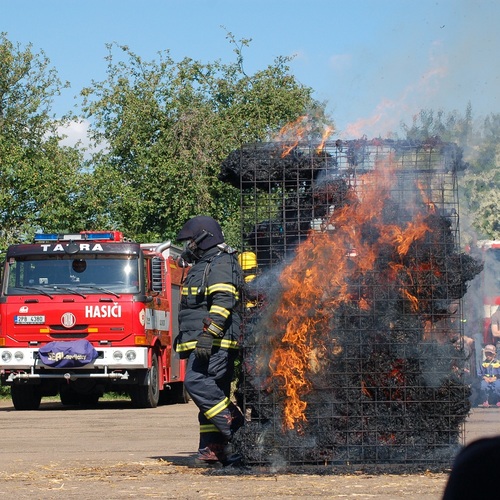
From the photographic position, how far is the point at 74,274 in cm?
1877

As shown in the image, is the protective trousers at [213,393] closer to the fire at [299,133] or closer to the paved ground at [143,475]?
the paved ground at [143,475]

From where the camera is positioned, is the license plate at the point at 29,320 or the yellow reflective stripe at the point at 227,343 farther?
the license plate at the point at 29,320

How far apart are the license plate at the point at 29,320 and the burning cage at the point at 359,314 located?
11.0 m

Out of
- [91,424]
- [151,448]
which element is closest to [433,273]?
[151,448]

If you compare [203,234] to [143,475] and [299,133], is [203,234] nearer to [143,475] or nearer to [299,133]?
[299,133]

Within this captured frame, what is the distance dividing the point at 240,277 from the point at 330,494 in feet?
7.01

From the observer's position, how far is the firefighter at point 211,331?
8445mm

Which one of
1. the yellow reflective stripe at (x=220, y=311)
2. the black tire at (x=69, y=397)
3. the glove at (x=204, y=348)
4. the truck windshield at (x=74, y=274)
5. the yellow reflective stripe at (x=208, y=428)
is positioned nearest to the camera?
the glove at (x=204, y=348)

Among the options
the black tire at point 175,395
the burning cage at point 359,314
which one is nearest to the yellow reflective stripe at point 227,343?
the burning cage at point 359,314

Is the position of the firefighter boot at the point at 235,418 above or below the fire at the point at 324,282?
below

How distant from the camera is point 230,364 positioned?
28.6ft

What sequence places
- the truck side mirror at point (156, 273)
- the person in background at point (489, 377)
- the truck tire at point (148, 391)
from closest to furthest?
1. the person in background at point (489, 377)
2. the truck side mirror at point (156, 273)
3. the truck tire at point (148, 391)

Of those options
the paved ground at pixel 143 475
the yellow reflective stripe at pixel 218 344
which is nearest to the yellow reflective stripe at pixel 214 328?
the yellow reflective stripe at pixel 218 344

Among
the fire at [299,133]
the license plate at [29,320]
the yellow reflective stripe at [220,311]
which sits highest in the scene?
the fire at [299,133]
